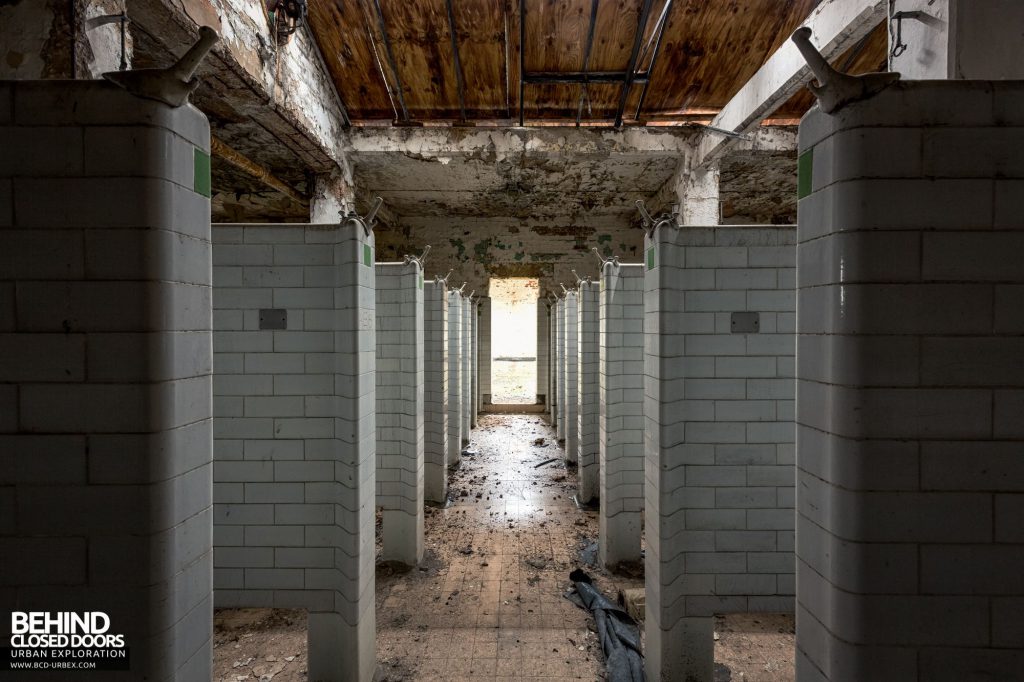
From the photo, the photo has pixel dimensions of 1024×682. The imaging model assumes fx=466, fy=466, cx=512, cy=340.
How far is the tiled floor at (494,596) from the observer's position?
265cm

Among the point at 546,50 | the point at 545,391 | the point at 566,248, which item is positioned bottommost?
the point at 545,391

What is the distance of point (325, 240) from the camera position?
7.53ft

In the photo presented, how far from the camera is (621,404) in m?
3.64

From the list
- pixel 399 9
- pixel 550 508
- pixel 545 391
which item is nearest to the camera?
pixel 399 9

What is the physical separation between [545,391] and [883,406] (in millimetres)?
9059

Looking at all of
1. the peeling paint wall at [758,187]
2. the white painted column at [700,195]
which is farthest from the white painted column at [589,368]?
the peeling paint wall at [758,187]

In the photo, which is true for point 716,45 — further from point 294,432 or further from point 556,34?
point 294,432

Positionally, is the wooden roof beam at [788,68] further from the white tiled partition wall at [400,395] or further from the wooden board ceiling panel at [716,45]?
the white tiled partition wall at [400,395]

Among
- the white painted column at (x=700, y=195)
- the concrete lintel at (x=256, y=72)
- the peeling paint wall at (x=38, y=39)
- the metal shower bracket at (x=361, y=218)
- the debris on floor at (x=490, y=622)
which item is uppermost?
the concrete lintel at (x=256, y=72)

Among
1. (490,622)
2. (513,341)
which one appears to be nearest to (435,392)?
(490,622)

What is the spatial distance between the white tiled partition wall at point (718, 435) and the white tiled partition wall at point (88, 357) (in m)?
1.95

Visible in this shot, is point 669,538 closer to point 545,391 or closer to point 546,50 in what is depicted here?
point 546,50

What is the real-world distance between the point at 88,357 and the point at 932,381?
2.10 meters

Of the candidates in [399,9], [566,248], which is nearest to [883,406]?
[399,9]
